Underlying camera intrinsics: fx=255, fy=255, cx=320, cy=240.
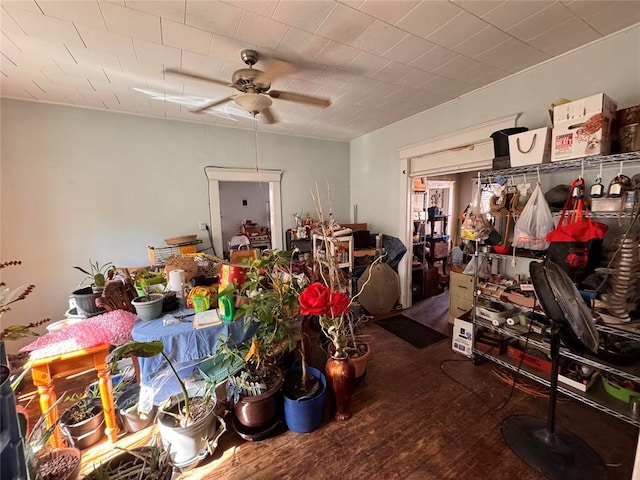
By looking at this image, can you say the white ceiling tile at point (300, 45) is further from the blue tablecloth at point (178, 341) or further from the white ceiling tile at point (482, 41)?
the blue tablecloth at point (178, 341)

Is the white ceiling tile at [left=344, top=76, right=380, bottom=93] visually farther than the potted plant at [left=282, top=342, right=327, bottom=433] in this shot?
Yes

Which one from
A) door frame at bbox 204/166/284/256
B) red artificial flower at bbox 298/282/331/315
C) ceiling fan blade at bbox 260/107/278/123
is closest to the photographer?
red artificial flower at bbox 298/282/331/315

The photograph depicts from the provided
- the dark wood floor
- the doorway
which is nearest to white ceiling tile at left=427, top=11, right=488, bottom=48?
the doorway

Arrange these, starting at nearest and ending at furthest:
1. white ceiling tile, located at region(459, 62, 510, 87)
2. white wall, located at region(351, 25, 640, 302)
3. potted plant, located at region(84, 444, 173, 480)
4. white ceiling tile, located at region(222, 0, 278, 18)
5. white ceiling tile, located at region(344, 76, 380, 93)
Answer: potted plant, located at region(84, 444, 173, 480) < white ceiling tile, located at region(222, 0, 278, 18) < white wall, located at region(351, 25, 640, 302) < white ceiling tile, located at region(459, 62, 510, 87) < white ceiling tile, located at region(344, 76, 380, 93)

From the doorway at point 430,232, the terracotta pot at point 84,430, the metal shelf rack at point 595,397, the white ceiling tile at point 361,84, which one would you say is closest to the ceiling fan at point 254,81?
the white ceiling tile at point 361,84

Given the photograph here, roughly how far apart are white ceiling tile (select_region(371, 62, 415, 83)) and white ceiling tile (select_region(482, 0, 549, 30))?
64cm

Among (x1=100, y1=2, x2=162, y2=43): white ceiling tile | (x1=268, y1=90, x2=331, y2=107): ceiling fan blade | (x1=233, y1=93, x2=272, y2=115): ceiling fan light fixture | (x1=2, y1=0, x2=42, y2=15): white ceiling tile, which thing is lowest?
(x1=233, y1=93, x2=272, y2=115): ceiling fan light fixture

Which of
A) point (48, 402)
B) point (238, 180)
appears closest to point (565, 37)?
point (238, 180)

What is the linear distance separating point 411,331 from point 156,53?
3.53m

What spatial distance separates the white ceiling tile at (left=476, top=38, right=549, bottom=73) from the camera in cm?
186

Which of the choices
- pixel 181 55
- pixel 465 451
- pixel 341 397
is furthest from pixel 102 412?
pixel 181 55

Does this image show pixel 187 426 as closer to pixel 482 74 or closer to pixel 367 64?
pixel 367 64

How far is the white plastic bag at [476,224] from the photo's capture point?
2.19 metres

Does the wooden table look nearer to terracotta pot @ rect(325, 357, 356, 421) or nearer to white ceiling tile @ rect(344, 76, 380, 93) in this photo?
terracotta pot @ rect(325, 357, 356, 421)
